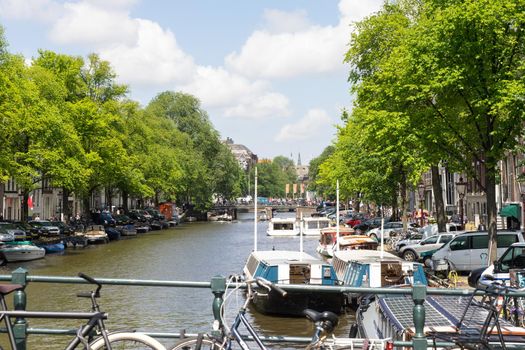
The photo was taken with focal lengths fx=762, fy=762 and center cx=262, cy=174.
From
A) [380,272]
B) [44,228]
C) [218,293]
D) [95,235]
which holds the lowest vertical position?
[380,272]

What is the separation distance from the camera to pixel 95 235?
67625mm

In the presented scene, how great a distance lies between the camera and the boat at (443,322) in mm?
8156

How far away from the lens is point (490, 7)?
93.6ft

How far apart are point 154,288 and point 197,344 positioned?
1118 inches

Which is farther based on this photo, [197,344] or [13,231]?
[13,231]

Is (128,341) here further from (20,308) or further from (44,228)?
(44,228)

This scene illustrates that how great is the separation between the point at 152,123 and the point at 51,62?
30.9 m

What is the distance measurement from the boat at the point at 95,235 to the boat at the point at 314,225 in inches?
953

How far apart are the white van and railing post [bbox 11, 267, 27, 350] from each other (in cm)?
2730

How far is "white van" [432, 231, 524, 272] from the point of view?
3356cm

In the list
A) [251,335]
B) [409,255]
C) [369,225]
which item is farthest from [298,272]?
[369,225]

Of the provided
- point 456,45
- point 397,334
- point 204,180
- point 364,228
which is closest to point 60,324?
point 397,334

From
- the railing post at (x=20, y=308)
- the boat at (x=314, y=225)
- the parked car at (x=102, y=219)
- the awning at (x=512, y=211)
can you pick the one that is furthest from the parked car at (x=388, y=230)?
the railing post at (x=20, y=308)

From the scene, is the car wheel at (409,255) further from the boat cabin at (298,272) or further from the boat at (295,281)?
the boat cabin at (298,272)
